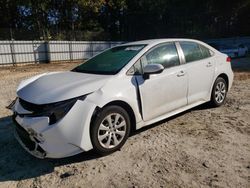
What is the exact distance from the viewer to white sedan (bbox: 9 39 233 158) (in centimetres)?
288

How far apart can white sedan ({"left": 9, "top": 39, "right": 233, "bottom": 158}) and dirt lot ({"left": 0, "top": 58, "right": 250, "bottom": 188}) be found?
24 cm

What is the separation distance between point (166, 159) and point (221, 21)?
30253 millimetres

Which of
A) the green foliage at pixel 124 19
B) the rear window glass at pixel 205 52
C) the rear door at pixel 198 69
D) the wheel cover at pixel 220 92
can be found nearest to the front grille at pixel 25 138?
the rear door at pixel 198 69

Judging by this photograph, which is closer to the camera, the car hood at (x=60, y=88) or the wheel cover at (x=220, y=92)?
the car hood at (x=60, y=88)

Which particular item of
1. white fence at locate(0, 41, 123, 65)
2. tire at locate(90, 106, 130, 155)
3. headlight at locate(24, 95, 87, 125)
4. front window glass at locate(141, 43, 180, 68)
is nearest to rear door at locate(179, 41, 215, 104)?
front window glass at locate(141, 43, 180, 68)

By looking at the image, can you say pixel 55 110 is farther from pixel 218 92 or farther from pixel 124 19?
pixel 124 19

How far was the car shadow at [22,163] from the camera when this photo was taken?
2958 millimetres

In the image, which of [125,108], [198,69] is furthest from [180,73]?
[125,108]

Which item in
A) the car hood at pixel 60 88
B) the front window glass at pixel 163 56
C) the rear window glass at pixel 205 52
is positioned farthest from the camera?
the rear window glass at pixel 205 52

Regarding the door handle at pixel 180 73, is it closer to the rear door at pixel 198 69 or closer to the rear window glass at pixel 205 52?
the rear door at pixel 198 69

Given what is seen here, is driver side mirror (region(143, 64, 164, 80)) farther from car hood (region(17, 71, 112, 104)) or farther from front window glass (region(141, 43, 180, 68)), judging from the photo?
car hood (region(17, 71, 112, 104))

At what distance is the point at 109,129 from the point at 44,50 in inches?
690

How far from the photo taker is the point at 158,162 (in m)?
3.06

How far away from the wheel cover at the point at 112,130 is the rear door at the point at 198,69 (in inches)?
63.2
